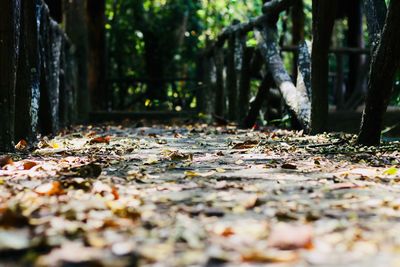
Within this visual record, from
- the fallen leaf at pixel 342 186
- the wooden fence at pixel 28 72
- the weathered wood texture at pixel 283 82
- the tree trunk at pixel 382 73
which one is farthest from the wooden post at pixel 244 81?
the fallen leaf at pixel 342 186

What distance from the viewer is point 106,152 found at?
4.08m

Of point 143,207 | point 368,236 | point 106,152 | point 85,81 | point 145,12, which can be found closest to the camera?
point 368,236

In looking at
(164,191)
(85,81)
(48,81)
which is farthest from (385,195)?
(85,81)

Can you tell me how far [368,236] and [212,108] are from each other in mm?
8912

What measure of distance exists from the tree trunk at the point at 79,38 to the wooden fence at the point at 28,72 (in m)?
2.53

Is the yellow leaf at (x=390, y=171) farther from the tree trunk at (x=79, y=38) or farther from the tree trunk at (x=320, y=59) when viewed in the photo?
the tree trunk at (x=79, y=38)

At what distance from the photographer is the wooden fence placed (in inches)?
143

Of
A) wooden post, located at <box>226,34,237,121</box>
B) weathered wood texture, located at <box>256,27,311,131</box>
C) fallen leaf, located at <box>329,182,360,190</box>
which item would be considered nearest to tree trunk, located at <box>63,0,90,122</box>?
wooden post, located at <box>226,34,237,121</box>

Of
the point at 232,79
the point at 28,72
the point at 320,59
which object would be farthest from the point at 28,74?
the point at 232,79

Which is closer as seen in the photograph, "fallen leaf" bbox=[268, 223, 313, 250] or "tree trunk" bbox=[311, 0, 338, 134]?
"fallen leaf" bbox=[268, 223, 313, 250]

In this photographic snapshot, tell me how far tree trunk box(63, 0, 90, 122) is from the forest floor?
6483 millimetres

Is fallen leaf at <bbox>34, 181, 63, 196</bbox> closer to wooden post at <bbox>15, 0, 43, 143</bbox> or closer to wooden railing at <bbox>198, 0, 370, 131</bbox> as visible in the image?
wooden post at <bbox>15, 0, 43, 143</bbox>

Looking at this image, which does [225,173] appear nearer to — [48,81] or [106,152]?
[106,152]

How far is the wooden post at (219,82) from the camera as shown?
9.50 metres
